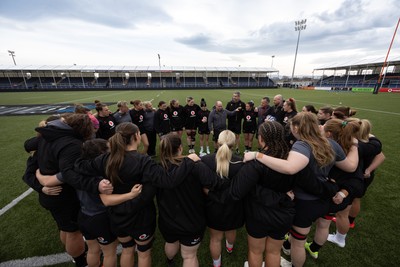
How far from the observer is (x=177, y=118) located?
21.5 ft

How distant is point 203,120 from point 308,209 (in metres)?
4.81

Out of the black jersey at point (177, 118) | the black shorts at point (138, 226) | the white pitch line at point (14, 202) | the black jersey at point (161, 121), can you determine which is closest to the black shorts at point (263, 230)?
the black shorts at point (138, 226)

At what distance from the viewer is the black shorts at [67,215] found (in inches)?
89.0

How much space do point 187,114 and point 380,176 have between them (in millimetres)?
6154

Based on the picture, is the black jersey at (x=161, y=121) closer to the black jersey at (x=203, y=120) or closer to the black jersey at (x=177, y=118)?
the black jersey at (x=177, y=118)

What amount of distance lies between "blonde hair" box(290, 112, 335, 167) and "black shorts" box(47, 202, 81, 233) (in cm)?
298

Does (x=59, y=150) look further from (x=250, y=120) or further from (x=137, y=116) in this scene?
(x=250, y=120)

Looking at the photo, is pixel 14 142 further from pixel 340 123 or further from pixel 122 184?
pixel 340 123

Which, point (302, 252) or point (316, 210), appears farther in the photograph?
point (302, 252)

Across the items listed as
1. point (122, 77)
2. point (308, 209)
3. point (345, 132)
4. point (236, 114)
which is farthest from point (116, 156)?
point (122, 77)

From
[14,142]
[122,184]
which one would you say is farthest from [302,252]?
[14,142]

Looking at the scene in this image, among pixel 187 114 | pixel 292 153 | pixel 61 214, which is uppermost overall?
pixel 292 153

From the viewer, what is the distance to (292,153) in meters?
1.71

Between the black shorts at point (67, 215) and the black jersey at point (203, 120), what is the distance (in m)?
Result: 4.79
